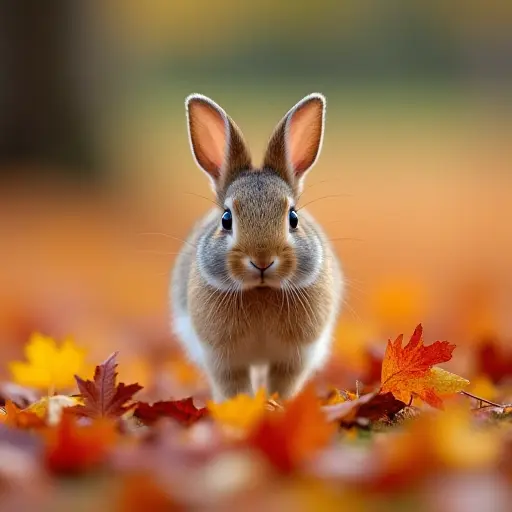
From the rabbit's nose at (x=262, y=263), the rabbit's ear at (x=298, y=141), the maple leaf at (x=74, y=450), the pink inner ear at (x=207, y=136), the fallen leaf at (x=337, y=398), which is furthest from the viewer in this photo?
the pink inner ear at (x=207, y=136)

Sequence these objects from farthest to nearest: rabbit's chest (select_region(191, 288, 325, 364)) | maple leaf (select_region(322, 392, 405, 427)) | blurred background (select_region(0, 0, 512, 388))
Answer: blurred background (select_region(0, 0, 512, 388)), rabbit's chest (select_region(191, 288, 325, 364)), maple leaf (select_region(322, 392, 405, 427))

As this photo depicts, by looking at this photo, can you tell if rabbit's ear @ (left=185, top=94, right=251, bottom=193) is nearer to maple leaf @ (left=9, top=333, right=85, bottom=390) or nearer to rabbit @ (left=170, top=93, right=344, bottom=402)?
rabbit @ (left=170, top=93, right=344, bottom=402)

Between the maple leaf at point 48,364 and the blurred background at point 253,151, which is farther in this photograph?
the blurred background at point 253,151

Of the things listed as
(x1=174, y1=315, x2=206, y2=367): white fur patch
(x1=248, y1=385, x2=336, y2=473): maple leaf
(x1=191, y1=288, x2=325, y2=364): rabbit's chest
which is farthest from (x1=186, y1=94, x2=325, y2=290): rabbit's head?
(x1=248, y1=385, x2=336, y2=473): maple leaf

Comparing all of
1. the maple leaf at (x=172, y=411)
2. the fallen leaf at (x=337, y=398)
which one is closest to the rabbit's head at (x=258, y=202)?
the fallen leaf at (x=337, y=398)

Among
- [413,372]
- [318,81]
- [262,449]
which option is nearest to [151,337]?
[413,372]

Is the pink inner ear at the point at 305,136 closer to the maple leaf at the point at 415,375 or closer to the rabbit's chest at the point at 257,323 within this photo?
the rabbit's chest at the point at 257,323

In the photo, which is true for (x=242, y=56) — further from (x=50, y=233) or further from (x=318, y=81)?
(x=50, y=233)

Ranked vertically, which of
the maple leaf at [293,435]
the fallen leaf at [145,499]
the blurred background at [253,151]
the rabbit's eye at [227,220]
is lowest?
the fallen leaf at [145,499]
